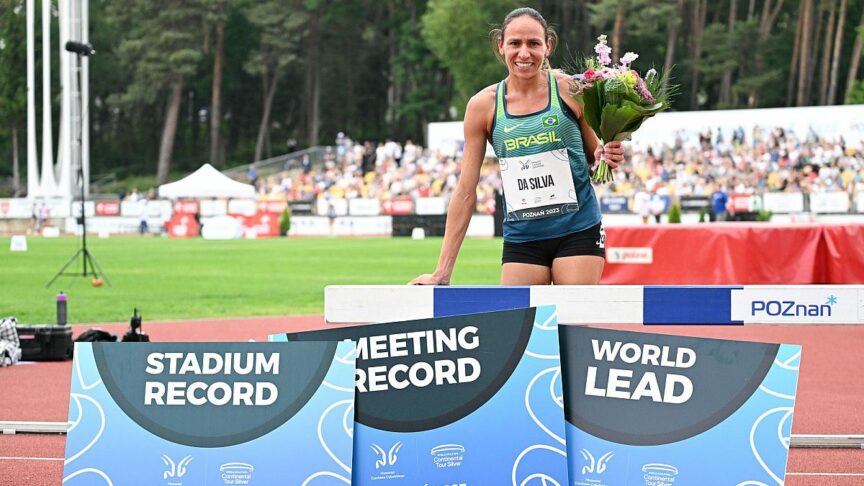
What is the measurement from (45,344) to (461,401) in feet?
26.0

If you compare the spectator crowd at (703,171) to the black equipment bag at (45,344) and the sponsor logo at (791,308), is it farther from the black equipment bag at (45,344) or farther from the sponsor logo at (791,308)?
the sponsor logo at (791,308)

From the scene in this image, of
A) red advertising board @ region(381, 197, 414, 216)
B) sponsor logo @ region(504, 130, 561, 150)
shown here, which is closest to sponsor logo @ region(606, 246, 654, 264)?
sponsor logo @ region(504, 130, 561, 150)

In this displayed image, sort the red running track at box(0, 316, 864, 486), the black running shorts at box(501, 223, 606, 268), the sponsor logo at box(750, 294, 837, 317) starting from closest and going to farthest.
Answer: the sponsor logo at box(750, 294, 837, 317), the black running shorts at box(501, 223, 606, 268), the red running track at box(0, 316, 864, 486)

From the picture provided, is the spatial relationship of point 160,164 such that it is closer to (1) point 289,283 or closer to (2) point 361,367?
(1) point 289,283

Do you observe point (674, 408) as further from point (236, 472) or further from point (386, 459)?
point (236, 472)

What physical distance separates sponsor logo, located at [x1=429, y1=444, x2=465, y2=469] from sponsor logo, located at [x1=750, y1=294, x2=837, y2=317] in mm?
1088

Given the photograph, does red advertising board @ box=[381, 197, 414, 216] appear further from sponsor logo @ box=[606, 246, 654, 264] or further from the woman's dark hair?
the woman's dark hair

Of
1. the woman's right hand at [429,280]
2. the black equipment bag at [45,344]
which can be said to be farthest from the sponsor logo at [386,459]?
the black equipment bag at [45,344]

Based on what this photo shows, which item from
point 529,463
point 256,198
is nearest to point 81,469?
point 529,463

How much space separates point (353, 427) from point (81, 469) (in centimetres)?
89

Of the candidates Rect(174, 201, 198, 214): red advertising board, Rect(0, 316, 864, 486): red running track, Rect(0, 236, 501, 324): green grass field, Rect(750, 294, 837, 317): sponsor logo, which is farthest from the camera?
Rect(174, 201, 198, 214): red advertising board

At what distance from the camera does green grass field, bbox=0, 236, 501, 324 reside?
16.4 metres

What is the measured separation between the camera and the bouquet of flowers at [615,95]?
4539 mm

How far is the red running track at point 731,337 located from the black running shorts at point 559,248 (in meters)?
1.28
